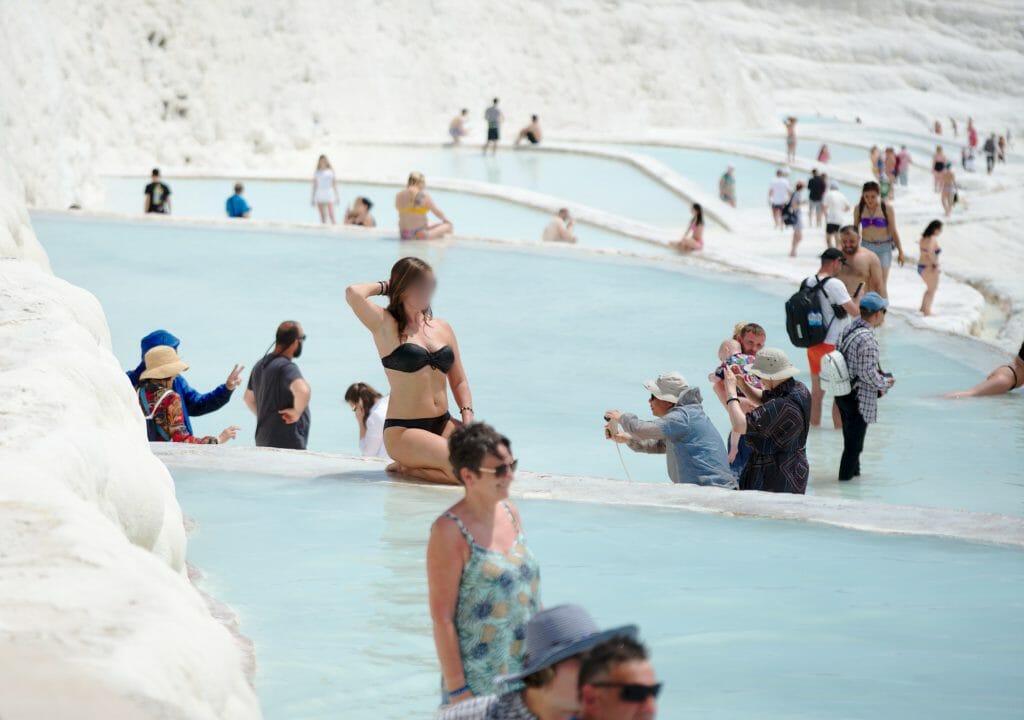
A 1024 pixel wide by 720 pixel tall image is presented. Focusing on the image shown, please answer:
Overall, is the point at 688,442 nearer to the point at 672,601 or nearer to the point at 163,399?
the point at 672,601

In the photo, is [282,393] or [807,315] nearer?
[282,393]

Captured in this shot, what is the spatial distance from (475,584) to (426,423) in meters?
3.15

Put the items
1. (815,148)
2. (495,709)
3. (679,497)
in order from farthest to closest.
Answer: (815,148)
(679,497)
(495,709)

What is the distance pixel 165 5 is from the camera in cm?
3041

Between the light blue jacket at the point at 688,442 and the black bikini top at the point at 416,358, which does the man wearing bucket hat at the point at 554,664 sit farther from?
the light blue jacket at the point at 688,442

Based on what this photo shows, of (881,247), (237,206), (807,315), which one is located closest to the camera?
(807,315)

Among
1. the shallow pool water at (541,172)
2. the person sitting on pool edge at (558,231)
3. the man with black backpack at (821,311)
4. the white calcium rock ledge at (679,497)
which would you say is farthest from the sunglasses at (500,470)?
the shallow pool water at (541,172)

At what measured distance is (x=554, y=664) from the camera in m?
3.04

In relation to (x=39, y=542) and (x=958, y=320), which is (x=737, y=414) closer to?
(x=39, y=542)

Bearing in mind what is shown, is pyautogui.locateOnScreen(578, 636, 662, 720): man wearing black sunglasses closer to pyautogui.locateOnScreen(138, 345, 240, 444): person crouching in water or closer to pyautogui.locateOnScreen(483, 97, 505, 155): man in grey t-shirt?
pyautogui.locateOnScreen(138, 345, 240, 444): person crouching in water

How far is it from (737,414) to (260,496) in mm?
2451

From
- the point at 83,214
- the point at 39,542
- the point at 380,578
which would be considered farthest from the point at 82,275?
the point at 39,542

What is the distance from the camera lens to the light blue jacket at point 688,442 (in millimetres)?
7238

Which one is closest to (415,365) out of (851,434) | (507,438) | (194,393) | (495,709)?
(194,393)
